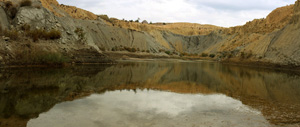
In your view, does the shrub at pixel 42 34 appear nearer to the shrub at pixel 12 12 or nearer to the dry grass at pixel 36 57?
the dry grass at pixel 36 57

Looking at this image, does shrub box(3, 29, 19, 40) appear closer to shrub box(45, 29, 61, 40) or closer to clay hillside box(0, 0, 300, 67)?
clay hillside box(0, 0, 300, 67)

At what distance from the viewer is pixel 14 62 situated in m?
19.1

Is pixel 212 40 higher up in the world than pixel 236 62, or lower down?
higher up

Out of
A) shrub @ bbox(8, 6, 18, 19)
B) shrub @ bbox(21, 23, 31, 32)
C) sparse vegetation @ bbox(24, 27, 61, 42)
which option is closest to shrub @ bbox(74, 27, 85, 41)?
sparse vegetation @ bbox(24, 27, 61, 42)

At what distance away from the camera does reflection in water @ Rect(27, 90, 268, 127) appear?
5.79 metres

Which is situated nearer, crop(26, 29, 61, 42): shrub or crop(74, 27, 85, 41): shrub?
crop(26, 29, 61, 42): shrub

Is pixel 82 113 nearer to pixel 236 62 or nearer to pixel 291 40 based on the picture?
pixel 291 40

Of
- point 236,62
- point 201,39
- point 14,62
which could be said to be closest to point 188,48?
point 201,39

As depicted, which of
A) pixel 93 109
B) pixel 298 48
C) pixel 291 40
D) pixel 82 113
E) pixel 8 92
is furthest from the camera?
pixel 291 40

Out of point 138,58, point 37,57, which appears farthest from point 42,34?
point 138,58

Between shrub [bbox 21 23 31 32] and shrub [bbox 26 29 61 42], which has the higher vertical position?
shrub [bbox 21 23 31 32]

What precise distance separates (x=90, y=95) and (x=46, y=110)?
106 inches

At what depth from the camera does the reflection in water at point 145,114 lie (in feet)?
19.0

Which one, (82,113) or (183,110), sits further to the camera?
(183,110)
